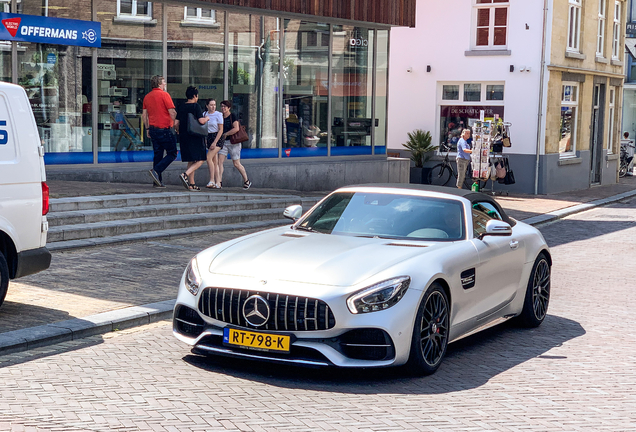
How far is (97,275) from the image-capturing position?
9672mm

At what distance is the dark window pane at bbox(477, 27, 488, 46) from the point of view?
87.6ft

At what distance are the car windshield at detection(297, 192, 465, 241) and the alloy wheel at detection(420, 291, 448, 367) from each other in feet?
2.60

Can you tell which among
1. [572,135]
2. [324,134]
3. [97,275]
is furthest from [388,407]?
[572,135]

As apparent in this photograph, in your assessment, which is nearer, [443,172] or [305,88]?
[305,88]

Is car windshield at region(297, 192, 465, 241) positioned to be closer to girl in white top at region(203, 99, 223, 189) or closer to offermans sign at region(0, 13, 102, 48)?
offermans sign at region(0, 13, 102, 48)

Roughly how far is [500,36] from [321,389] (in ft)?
72.5

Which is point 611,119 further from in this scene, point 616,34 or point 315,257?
point 315,257

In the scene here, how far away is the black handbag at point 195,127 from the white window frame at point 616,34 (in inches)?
810

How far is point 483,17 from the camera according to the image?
1051 inches

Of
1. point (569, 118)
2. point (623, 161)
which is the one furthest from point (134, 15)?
point (623, 161)

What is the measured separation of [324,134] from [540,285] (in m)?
13.7

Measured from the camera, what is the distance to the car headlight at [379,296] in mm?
5980

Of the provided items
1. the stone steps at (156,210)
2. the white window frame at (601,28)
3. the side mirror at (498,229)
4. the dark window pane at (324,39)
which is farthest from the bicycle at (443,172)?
the side mirror at (498,229)

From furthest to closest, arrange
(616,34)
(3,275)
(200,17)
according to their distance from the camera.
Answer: (616,34) → (200,17) → (3,275)
